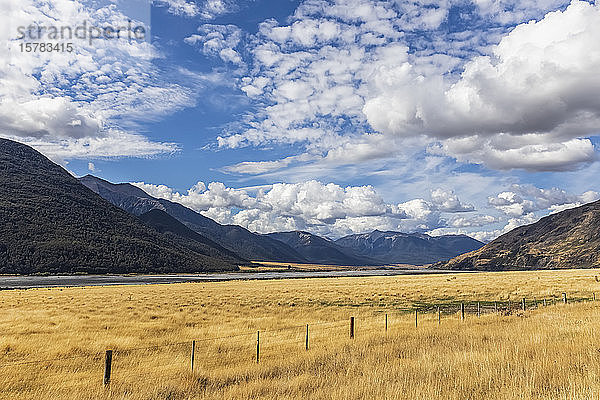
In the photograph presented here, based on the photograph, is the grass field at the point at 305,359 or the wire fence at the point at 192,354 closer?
the grass field at the point at 305,359

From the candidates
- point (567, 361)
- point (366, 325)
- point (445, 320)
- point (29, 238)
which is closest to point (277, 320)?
point (366, 325)

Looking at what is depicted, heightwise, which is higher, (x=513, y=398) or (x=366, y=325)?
(x=513, y=398)

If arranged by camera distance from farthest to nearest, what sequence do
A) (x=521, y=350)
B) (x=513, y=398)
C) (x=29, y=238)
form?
(x=29, y=238)
(x=521, y=350)
(x=513, y=398)

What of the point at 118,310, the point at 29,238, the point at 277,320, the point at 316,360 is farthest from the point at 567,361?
the point at 29,238

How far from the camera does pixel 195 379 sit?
1270 cm

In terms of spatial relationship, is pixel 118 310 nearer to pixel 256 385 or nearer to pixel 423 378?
pixel 256 385

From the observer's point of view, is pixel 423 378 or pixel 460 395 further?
pixel 423 378

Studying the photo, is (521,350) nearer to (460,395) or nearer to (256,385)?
(460,395)

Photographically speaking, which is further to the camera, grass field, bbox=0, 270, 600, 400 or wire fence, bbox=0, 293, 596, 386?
wire fence, bbox=0, 293, 596, 386

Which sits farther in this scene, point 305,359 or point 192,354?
point 305,359

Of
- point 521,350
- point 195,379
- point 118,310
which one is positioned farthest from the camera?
point 118,310

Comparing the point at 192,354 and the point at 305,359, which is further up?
the point at 192,354

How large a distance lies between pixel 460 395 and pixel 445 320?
1588cm

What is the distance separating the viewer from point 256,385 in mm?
11383
